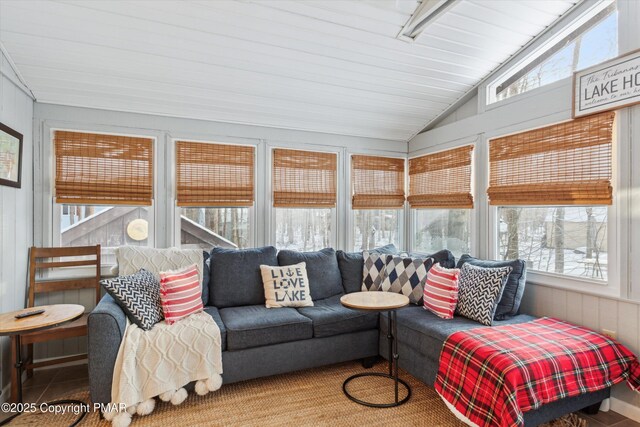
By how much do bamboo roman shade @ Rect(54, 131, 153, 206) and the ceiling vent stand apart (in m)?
2.47

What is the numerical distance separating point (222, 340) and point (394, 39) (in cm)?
262

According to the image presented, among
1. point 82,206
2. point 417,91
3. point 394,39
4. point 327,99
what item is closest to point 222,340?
point 82,206

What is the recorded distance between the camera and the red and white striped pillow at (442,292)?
2.68 meters

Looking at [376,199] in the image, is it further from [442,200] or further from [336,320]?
[336,320]

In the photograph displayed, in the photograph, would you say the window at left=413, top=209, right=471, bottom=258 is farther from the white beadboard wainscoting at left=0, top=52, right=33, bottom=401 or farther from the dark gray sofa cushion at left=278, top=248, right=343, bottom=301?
the white beadboard wainscoting at left=0, top=52, right=33, bottom=401

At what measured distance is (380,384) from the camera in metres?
2.67

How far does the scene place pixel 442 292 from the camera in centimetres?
274

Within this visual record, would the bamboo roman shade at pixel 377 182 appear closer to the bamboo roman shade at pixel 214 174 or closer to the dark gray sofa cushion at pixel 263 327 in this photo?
the bamboo roman shade at pixel 214 174

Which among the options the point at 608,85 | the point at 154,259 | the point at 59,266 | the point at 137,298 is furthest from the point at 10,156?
the point at 608,85

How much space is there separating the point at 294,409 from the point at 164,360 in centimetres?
92

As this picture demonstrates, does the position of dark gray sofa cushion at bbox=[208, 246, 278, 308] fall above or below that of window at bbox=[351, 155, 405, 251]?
below

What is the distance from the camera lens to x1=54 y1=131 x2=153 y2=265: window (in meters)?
3.04

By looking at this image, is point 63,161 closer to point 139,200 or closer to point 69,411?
point 139,200

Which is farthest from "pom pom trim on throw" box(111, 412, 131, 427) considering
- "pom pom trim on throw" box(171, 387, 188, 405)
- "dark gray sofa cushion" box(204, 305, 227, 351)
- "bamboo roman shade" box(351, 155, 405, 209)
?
"bamboo roman shade" box(351, 155, 405, 209)
